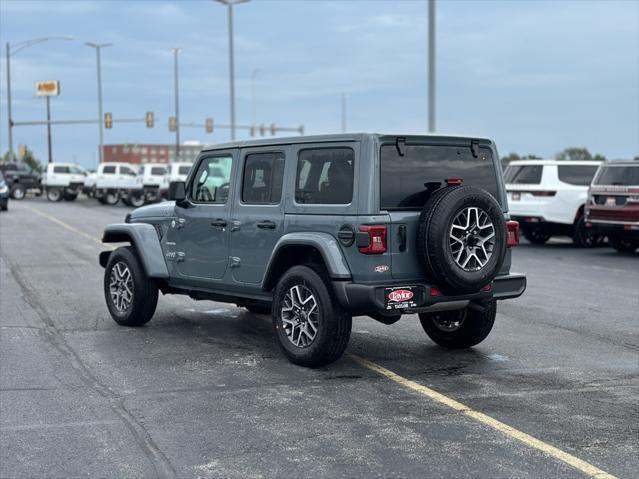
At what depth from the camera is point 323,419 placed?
5.81 meters

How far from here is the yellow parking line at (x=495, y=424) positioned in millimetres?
4852

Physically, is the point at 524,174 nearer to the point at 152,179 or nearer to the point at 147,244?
the point at 147,244

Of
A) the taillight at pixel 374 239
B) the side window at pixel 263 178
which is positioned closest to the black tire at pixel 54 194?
the side window at pixel 263 178

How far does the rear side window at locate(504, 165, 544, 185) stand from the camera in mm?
20344

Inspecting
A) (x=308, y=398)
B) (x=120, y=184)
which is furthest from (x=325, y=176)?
(x=120, y=184)

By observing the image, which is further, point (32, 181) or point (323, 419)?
point (32, 181)

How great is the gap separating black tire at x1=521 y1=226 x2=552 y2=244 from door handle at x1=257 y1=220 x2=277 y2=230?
14.9 meters

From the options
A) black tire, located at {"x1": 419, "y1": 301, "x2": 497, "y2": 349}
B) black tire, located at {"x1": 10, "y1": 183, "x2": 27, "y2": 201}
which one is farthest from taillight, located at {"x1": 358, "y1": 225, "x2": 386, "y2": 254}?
black tire, located at {"x1": 10, "y1": 183, "x2": 27, "y2": 201}

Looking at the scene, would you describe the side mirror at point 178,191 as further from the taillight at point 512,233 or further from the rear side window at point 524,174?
the rear side window at point 524,174

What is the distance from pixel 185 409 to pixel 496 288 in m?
2.81

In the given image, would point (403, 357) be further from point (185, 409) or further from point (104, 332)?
point (104, 332)

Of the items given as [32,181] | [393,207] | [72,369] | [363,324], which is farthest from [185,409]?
[32,181]

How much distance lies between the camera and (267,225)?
25.3 ft

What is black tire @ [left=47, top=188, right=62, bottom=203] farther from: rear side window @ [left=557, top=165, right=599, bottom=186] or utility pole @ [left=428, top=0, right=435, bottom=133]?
rear side window @ [left=557, top=165, right=599, bottom=186]
